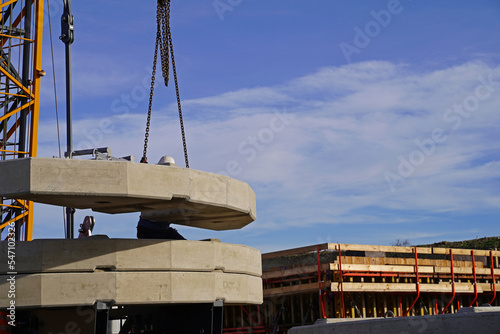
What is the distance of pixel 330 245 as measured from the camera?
17.3 metres

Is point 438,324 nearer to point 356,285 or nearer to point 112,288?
point 112,288

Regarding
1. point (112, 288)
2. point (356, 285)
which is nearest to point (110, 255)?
point (112, 288)

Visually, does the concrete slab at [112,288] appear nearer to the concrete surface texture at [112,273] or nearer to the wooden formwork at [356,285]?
the concrete surface texture at [112,273]

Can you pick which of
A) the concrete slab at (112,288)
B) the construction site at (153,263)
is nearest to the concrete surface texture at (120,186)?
the construction site at (153,263)

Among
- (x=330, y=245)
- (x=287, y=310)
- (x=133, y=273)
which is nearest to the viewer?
(x=133, y=273)

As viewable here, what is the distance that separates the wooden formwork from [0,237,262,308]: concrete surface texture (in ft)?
17.8

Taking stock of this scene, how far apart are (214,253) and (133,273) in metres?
1.71

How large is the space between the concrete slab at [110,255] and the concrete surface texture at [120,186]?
74cm

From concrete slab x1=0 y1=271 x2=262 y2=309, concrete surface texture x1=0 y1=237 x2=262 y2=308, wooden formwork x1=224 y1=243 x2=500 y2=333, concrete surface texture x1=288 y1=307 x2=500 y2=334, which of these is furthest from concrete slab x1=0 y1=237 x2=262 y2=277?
wooden formwork x1=224 y1=243 x2=500 y2=333

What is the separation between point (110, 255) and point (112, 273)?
33 centimetres

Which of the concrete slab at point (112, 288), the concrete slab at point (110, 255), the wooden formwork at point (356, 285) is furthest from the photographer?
the wooden formwork at point (356, 285)

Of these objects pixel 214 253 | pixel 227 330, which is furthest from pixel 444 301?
pixel 214 253

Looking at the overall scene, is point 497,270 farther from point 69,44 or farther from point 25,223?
point 25,223

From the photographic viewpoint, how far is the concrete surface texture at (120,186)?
36.2 feet
